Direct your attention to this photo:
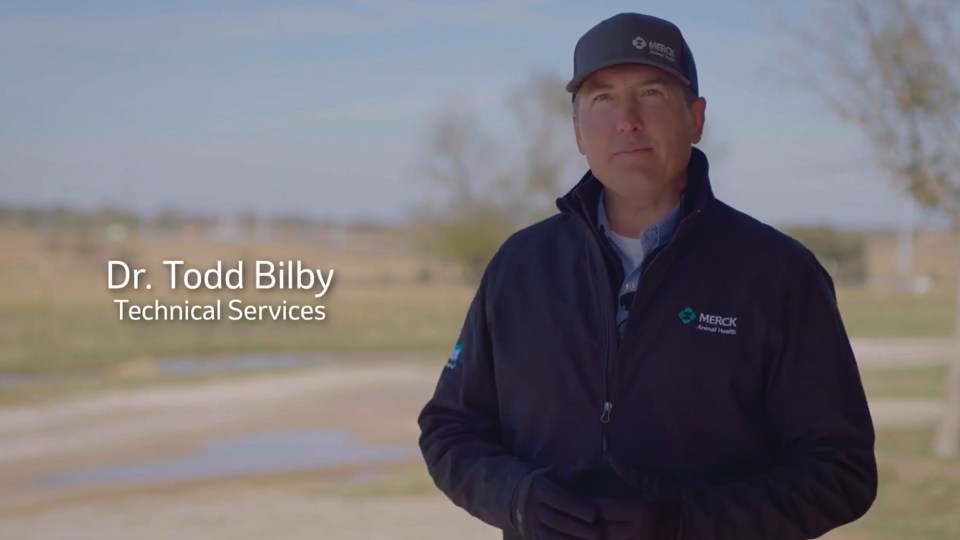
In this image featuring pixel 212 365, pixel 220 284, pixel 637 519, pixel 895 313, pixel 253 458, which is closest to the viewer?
pixel 637 519

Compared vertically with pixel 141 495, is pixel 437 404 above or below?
above

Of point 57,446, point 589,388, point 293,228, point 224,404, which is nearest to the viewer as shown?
point 589,388

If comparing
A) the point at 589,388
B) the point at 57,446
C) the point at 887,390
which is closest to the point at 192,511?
the point at 57,446

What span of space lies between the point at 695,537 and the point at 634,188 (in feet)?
2.21

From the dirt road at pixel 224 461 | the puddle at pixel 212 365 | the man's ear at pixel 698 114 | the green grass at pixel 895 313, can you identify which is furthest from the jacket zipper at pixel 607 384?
the green grass at pixel 895 313

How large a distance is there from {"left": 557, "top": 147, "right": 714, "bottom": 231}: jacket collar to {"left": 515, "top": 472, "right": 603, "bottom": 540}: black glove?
1.75 ft

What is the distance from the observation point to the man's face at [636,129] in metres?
2.50

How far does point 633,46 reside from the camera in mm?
2475

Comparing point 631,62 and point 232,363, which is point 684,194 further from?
point 232,363

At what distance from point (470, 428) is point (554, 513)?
406mm

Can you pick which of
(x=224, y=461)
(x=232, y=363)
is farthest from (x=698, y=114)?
(x=232, y=363)

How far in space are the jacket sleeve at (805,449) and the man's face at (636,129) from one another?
33 centimetres

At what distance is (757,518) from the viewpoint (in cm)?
226

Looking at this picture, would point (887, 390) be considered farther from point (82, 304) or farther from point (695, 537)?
point (82, 304)
